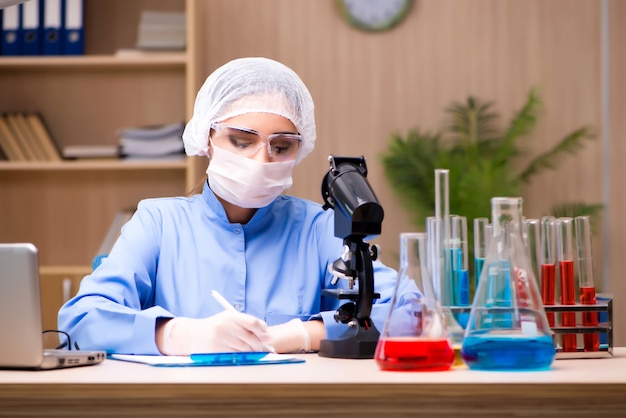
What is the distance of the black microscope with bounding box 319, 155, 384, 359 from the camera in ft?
4.66

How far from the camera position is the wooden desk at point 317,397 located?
1023 mm

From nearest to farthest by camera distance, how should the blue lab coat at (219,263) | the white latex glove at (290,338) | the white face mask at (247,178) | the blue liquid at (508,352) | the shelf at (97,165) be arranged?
the blue liquid at (508,352) → the white latex glove at (290,338) → the blue lab coat at (219,263) → the white face mask at (247,178) → the shelf at (97,165)

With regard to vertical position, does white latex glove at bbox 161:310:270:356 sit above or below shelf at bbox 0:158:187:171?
below

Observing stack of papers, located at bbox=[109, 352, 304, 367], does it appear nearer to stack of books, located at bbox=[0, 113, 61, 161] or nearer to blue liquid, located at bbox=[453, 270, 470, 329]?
blue liquid, located at bbox=[453, 270, 470, 329]

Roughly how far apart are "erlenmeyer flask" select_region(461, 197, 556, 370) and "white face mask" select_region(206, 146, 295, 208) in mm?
836

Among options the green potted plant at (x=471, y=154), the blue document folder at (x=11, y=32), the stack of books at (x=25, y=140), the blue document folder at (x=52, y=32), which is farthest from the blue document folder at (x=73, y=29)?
the green potted plant at (x=471, y=154)

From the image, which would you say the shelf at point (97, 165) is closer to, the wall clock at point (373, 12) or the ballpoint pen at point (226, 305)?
the wall clock at point (373, 12)

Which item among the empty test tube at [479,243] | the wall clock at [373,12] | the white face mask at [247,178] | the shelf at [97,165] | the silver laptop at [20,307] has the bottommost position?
the silver laptop at [20,307]

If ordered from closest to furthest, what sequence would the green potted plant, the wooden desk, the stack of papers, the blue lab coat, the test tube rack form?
the wooden desk → the stack of papers → the test tube rack → the blue lab coat → the green potted plant

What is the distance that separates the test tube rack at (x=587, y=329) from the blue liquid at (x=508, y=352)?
Answer: 237 millimetres

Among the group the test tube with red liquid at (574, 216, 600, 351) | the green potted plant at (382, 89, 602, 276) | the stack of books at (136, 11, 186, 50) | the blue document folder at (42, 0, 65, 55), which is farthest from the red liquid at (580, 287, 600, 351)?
the blue document folder at (42, 0, 65, 55)

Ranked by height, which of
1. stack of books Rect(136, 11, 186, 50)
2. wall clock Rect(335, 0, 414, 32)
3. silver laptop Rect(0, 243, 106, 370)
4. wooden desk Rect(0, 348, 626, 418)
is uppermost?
wall clock Rect(335, 0, 414, 32)

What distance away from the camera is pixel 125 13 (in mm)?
4129

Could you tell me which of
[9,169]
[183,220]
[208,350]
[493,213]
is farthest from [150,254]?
[9,169]
